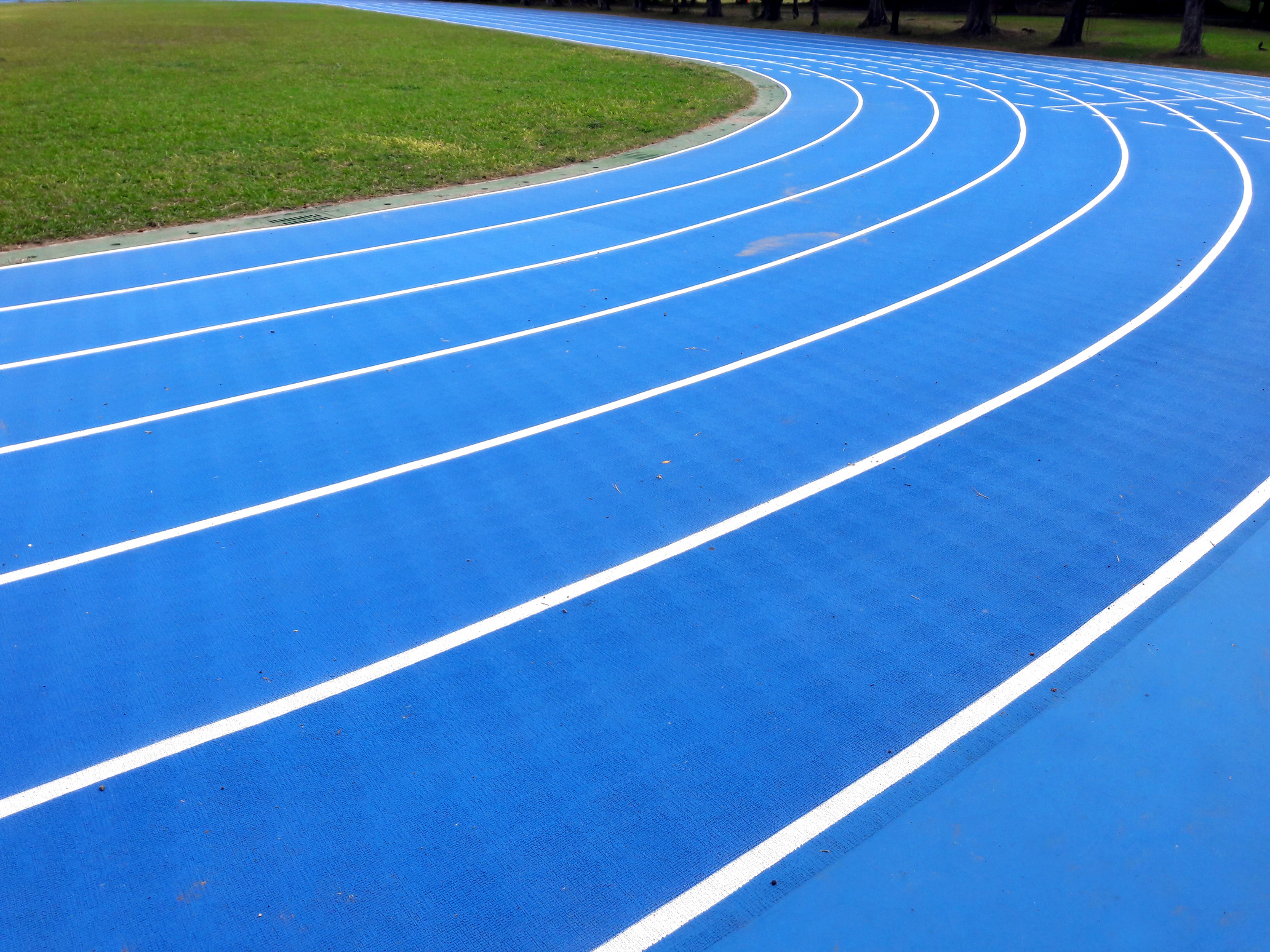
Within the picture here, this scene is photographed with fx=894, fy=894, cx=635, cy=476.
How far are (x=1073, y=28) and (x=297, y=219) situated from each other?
29.2m

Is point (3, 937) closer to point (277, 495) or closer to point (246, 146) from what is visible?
point (277, 495)

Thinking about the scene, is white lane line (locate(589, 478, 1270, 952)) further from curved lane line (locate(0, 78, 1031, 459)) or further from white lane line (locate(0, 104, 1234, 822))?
curved lane line (locate(0, 78, 1031, 459))

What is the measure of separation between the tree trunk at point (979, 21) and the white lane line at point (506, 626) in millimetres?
31757

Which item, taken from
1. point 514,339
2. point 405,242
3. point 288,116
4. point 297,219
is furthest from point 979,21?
point 514,339

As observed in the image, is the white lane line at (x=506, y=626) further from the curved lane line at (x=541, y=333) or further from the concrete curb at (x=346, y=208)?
the concrete curb at (x=346, y=208)

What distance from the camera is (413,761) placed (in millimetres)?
3838

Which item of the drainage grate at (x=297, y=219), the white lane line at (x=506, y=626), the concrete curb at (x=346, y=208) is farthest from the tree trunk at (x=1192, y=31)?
the drainage grate at (x=297, y=219)

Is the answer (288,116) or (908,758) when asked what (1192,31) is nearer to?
(288,116)

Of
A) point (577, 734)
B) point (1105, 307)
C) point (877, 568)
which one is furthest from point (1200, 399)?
point (577, 734)

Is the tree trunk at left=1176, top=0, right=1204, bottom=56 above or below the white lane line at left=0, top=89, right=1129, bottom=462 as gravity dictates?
above

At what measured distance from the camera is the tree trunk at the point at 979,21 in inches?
1302

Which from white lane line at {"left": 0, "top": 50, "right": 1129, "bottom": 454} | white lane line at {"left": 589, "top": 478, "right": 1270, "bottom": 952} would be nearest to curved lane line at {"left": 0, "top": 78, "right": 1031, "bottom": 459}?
white lane line at {"left": 0, "top": 50, "right": 1129, "bottom": 454}

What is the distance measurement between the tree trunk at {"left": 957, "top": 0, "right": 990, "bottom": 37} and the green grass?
46.7ft

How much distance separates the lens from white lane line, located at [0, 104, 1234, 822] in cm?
369
